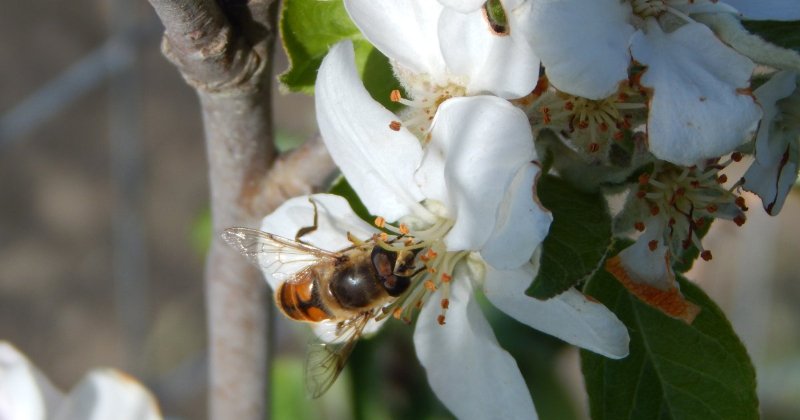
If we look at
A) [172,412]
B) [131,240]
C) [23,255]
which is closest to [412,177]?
[172,412]

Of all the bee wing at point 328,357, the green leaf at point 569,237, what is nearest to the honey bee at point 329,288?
the bee wing at point 328,357

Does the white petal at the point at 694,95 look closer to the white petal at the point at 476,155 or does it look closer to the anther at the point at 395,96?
the white petal at the point at 476,155

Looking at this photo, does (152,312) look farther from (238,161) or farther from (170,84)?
(238,161)

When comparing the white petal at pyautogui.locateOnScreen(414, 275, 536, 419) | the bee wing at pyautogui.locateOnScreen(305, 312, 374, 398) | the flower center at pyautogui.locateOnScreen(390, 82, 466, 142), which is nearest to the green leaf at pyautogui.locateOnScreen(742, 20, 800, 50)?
the flower center at pyautogui.locateOnScreen(390, 82, 466, 142)

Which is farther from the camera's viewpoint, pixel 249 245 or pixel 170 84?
pixel 170 84

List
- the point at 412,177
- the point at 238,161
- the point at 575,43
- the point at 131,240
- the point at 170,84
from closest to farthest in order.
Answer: the point at 575,43 < the point at 412,177 < the point at 238,161 < the point at 131,240 < the point at 170,84

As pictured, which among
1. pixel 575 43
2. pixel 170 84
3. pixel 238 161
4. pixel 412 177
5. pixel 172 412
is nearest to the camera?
pixel 575 43
